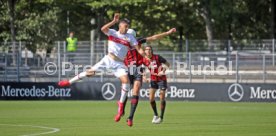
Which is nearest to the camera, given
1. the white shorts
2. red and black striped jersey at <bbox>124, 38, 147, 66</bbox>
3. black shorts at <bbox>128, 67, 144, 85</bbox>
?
the white shorts

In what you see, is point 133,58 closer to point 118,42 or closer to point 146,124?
point 146,124

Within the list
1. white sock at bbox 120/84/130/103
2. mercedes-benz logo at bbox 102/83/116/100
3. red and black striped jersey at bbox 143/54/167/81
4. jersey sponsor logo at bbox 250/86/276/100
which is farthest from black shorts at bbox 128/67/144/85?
mercedes-benz logo at bbox 102/83/116/100

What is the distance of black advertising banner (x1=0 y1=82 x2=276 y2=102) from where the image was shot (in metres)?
38.2

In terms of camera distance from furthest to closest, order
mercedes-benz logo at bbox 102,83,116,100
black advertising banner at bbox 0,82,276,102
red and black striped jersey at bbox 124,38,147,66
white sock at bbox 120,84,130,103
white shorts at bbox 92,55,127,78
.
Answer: mercedes-benz logo at bbox 102,83,116,100 < black advertising banner at bbox 0,82,276,102 < red and black striped jersey at bbox 124,38,147,66 < white sock at bbox 120,84,130,103 < white shorts at bbox 92,55,127,78

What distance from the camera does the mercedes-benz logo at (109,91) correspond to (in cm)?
4006

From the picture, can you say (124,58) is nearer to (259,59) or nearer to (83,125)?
(83,125)

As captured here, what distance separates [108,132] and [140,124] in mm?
3255

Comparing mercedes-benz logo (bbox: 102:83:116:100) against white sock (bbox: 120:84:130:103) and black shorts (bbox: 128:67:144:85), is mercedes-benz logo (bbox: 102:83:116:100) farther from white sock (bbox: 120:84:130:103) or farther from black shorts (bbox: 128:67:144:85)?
white sock (bbox: 120:84:130:103)

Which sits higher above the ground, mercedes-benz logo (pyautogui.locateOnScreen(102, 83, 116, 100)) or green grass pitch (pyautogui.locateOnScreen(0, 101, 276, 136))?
mercedes-benz logo (pyautogui.locateOnScreen(102, 83, 116, 100))

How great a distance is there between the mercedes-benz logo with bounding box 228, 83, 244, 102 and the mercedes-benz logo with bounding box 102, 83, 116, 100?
18.3ft

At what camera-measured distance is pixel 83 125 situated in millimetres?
21422

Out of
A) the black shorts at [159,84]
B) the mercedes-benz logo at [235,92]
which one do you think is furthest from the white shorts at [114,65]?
the mercedes-benz logo at [235,92]

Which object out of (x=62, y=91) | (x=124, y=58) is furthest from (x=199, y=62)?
(x=124, y=58)

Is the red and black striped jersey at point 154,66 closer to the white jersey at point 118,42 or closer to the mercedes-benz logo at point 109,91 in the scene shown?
the white jersey at point 118,42
